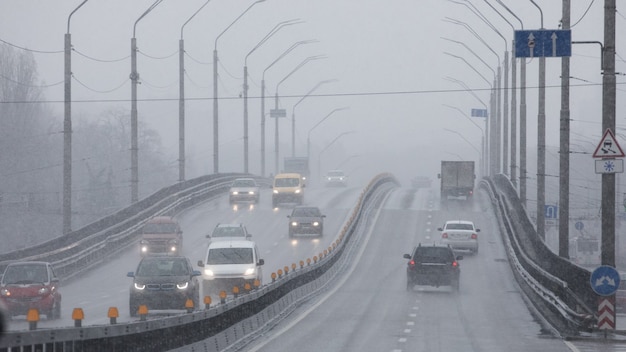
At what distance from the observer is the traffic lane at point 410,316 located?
78.7ft

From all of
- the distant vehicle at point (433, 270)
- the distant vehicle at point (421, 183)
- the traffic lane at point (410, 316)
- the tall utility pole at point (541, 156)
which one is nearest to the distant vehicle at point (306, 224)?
the traffic lane at point (410, 316)

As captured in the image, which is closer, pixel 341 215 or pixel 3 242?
pixel 341 215

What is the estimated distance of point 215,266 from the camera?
35188 mm

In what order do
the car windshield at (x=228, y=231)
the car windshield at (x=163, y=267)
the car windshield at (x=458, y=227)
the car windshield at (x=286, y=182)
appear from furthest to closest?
the car windshield at (x=286, y=182) → the car windshield at (x=458, y=227) → the car windshield at (x=228, y=231) → the car windshield at (x=163, y=267)

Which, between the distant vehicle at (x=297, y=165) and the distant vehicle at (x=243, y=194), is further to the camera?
the distant vehicle at (x=297, y=165)

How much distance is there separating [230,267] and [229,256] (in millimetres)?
613

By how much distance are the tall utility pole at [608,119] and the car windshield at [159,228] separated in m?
28.0

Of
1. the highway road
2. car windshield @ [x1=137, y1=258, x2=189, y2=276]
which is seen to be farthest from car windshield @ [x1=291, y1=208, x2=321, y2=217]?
car windshield @ [x1=137, y1=258, x2=189, y2=276]

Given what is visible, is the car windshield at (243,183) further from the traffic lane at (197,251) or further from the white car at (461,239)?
the white car at (461,239)

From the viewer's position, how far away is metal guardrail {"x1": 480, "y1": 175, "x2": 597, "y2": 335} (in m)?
27.0

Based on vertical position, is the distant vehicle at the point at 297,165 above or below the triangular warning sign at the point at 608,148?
below

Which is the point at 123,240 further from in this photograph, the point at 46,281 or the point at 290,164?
the point at 290,164

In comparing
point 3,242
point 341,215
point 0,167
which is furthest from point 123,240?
point 0,167

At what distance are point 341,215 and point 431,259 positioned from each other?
101 ft
